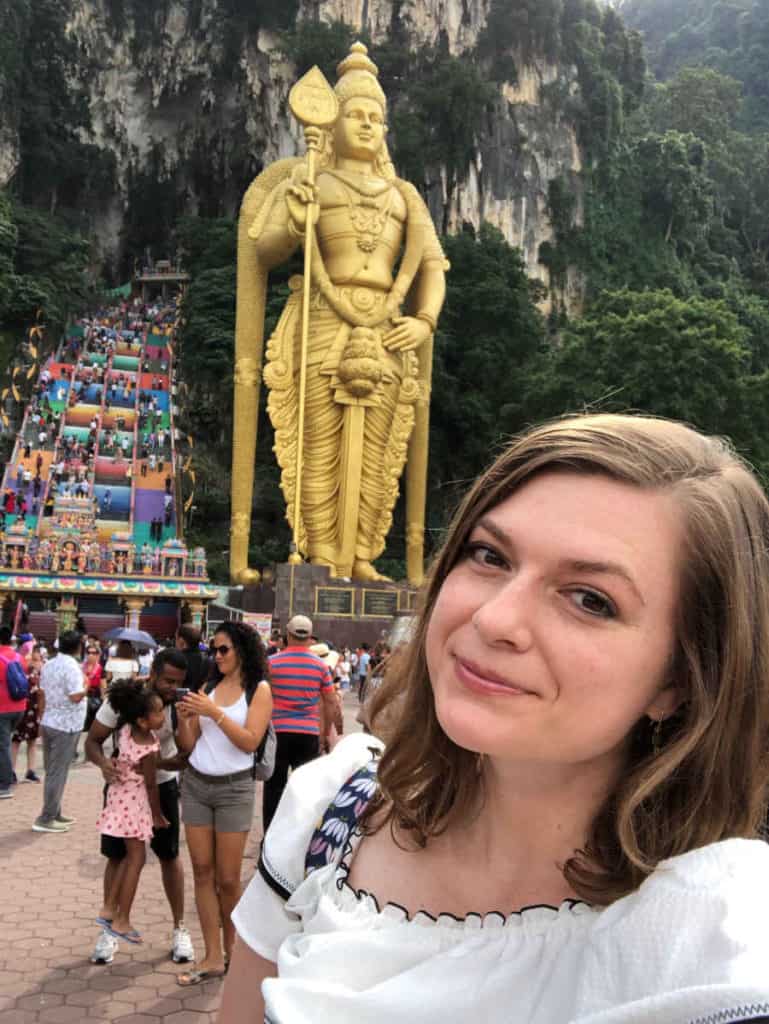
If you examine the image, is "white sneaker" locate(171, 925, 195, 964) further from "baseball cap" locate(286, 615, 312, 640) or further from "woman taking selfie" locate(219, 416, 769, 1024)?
"woman taking selfie" locate(219, 416, 769, 1024)

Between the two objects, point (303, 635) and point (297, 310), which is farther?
point (297, 310)

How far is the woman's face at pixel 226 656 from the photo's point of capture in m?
3.47

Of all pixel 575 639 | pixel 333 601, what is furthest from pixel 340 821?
pixel 333 601

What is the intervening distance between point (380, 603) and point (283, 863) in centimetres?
1323

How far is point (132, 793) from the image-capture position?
373 centimetres

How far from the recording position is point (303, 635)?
4.69m

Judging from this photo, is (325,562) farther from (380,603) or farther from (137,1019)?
(137,1019)

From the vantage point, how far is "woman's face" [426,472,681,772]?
2.90 feet

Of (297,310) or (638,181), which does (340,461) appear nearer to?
(297,310)

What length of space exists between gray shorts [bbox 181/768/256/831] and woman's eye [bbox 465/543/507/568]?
2591mm

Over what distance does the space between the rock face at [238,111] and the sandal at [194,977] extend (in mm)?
29727

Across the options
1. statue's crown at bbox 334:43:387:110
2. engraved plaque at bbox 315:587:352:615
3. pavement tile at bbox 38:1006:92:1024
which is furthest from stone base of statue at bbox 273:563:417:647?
pavement tile at bbox 38:1006:92:1024

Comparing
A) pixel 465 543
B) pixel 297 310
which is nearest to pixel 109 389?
pixel 297 310

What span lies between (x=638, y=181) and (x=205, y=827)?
35.8 m
